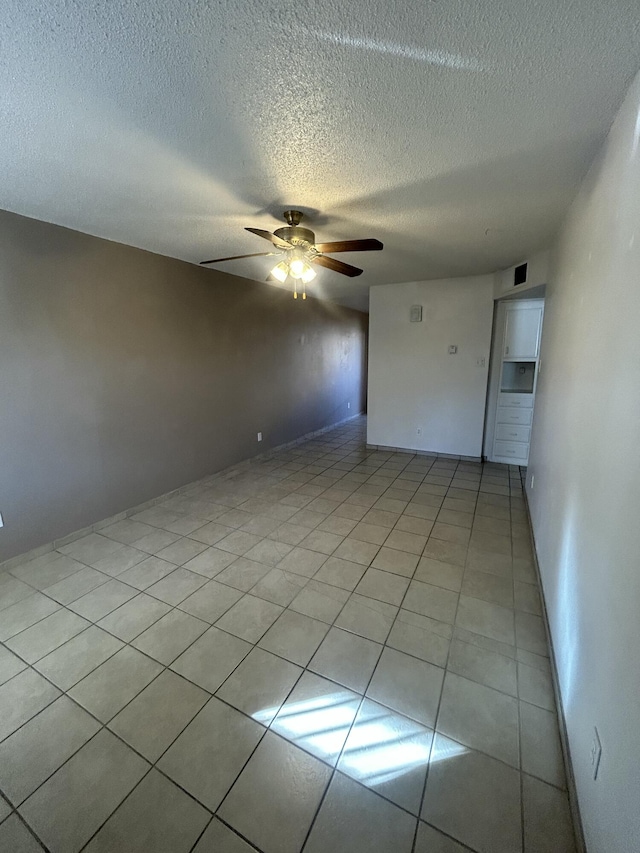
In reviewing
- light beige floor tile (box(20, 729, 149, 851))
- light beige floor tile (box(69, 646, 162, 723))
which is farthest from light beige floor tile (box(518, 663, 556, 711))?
light beige floor tile (box(69, 646, 162, 723))

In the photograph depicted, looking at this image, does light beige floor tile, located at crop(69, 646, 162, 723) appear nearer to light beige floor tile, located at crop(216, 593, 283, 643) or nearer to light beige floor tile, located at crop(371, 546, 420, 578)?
light beige floor tile, located at crop(216, 593, 283, 643)

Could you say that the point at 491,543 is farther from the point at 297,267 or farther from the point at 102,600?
the point at 102,600

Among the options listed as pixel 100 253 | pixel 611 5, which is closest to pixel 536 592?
pixel 611 5

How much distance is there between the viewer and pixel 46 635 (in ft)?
6.18

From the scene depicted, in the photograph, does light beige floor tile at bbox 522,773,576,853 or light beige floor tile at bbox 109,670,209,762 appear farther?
light beige floor tile at bbox 109,670,209,762

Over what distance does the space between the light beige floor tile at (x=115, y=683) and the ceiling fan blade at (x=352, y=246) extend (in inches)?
101

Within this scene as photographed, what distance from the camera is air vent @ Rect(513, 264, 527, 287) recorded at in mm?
3572

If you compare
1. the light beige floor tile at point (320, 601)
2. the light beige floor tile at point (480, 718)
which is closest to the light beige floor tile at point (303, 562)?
the light beige floor tile at point (320, 601)

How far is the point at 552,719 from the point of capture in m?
1.43

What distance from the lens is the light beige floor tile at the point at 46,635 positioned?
5.85 feet

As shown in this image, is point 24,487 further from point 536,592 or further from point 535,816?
point 536,592

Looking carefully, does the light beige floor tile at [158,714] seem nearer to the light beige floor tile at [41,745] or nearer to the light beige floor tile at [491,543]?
the light beige floor tile at [41,745]

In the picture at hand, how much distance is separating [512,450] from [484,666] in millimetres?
3453

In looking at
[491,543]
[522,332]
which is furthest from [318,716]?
[522,332]
